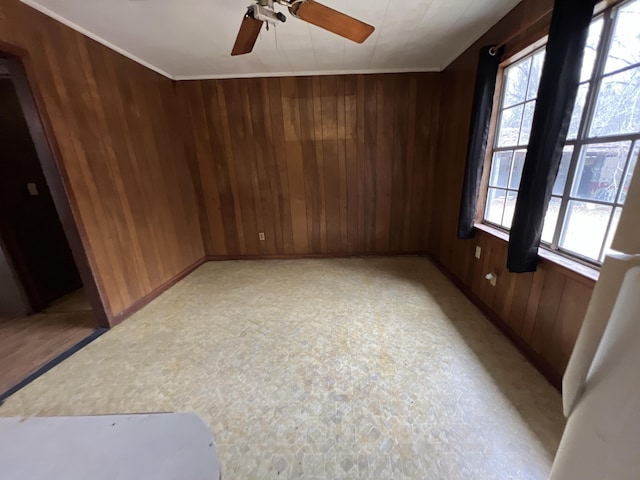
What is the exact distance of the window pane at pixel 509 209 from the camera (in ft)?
6.82

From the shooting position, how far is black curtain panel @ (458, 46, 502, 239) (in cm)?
199

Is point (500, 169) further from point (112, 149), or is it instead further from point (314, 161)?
point (112, 149)

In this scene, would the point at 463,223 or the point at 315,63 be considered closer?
the point at 463,223

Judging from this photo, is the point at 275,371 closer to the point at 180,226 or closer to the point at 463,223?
the point at 463,223

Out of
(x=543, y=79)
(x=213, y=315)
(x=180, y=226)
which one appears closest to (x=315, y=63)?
(x=543, y=79)

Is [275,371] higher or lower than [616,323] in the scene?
lower

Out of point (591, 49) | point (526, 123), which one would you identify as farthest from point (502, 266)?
point (591, 49)

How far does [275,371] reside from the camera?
65.9 inches

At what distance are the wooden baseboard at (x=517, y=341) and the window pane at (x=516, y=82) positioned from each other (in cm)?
167

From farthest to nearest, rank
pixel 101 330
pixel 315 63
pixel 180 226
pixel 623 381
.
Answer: pixel 180 226, pixel 315 63, pixel 101 330, pixel 623 381

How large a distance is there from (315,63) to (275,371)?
3064 mm

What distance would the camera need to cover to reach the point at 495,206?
2.30 metres

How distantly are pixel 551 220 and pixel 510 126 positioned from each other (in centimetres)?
90

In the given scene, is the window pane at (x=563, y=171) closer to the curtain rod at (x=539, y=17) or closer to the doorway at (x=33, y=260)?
the curtain rod at (x=539, y=17)
